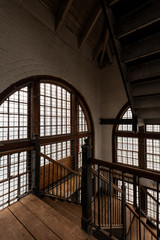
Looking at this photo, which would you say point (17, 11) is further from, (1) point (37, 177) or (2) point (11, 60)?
(1) point (37, 177)

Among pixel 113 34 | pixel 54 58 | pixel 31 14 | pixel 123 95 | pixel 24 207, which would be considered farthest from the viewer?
pixel 123 95

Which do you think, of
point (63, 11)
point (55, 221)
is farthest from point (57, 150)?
point (63, 11)

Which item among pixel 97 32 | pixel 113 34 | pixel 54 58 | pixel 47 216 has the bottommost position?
pixel 47 216

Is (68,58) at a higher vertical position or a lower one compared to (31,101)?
higher

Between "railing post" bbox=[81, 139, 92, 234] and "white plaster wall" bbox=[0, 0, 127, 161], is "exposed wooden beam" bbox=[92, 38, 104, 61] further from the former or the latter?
"railing post" bbox=[81, 139, 92, 234]

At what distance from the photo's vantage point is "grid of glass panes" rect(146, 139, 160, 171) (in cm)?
493

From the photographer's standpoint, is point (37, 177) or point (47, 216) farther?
point (37, 177)

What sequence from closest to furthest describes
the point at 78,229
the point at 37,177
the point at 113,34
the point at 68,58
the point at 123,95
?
the point at 78,229 → the point at 113,34 → the point at 37,177 → the point at 68,58 → the point at 123,95

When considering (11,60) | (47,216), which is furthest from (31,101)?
(47,216)

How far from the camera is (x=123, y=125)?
567 centimetres

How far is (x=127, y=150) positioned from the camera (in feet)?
18.2

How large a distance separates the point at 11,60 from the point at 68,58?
203 centimetres

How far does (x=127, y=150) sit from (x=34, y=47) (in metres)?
5.10

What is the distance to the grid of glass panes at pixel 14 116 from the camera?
264cm
